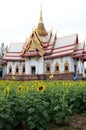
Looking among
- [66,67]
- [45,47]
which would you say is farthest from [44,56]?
[66,67]

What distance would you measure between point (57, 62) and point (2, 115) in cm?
3536

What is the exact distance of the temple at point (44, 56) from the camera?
37469 mm

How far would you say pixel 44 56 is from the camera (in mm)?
41281

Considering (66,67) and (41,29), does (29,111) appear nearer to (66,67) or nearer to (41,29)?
(66,67)

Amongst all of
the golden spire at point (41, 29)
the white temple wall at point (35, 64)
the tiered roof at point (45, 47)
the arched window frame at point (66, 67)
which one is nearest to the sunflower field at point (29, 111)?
the tiered roof at point (45, 47)

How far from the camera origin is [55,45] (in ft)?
136

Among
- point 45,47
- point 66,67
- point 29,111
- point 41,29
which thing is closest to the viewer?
point 29,111

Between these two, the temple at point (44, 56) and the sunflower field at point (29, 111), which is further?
the temple at point (44, 56)

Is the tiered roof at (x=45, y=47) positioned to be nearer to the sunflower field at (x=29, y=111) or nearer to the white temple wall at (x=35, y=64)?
the white temple wall at (x=35, y=64)

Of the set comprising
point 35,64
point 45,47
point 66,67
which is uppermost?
point 45,47

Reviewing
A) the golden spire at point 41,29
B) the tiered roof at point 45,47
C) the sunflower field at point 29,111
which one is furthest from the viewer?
the golden spire at point 41,29

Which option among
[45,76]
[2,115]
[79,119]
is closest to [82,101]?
[79,119]

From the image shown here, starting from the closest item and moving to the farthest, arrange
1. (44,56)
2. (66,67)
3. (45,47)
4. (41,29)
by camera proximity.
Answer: (66,67), (44,56), (45,47), (41,29)

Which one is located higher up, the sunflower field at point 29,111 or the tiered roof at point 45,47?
the tiered roof at point 45,47
